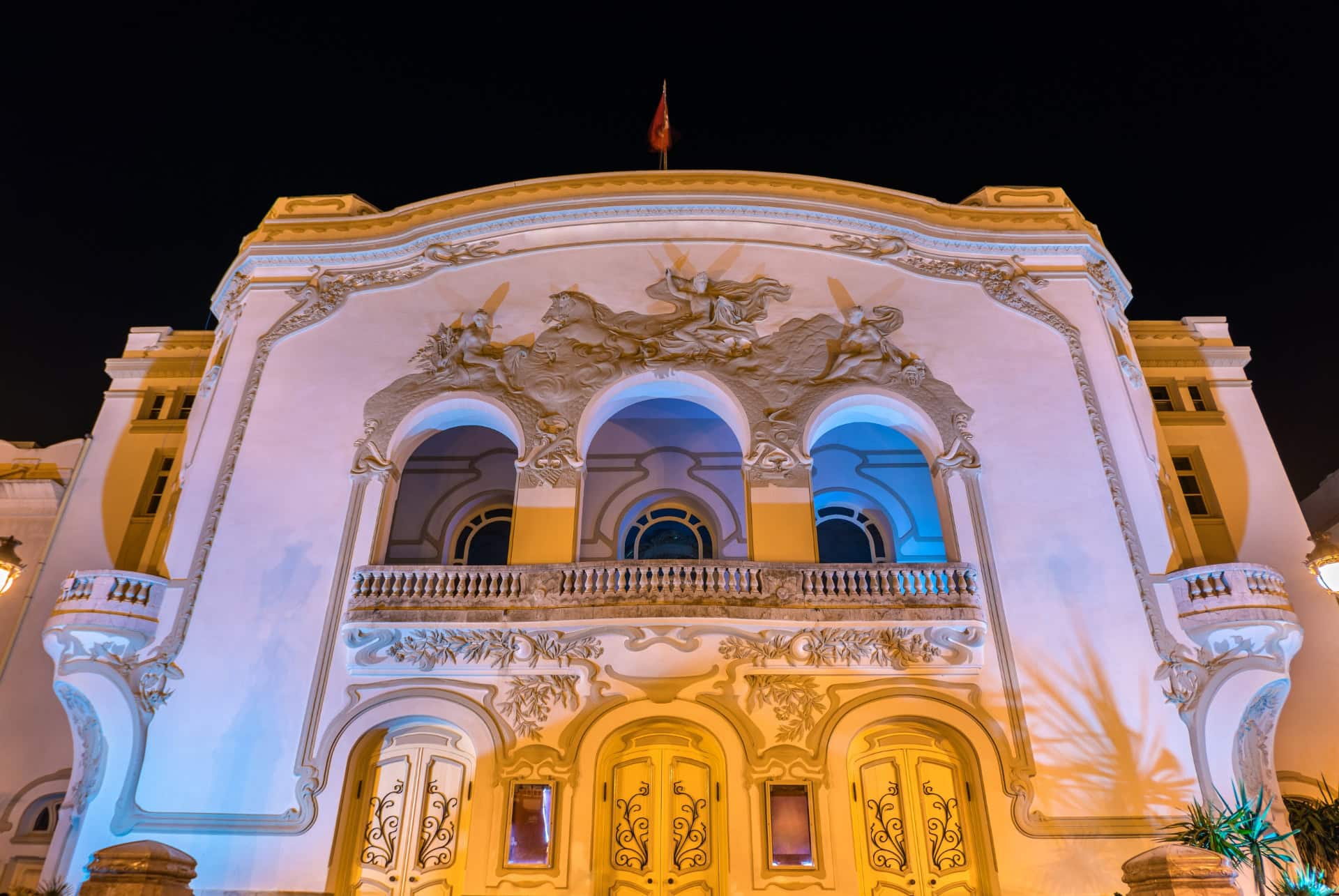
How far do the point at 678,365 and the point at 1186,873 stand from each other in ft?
32.4

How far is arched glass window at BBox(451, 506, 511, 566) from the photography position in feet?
57.0

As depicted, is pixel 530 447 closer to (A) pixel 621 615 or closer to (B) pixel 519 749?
(A) pixel 621 615

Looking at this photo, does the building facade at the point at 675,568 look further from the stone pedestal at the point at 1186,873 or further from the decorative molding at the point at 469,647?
the stone pedestal at the point at 1186,873

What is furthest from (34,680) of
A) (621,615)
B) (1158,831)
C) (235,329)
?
(1158,831)

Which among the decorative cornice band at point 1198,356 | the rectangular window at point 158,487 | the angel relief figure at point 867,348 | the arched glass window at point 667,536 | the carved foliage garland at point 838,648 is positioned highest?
the decorative cornice band at point 1198,356

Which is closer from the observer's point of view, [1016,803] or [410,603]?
[1016,803]

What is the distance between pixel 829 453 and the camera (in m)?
17.8

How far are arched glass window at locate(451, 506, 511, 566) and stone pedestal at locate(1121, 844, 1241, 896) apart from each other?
11746 millimetres

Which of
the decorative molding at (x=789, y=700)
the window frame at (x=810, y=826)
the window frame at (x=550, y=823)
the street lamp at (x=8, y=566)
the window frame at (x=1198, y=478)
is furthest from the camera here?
the window frame at (x=1198, y=478)

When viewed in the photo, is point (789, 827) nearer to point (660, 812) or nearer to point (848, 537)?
point (660, 812)

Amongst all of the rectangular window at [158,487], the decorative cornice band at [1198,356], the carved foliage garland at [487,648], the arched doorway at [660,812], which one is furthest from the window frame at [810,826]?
the rectangular window at [158,487]

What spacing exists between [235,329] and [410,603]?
6.79m

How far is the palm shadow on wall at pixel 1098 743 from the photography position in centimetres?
1154

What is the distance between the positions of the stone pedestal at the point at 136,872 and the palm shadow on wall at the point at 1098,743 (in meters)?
10.3
